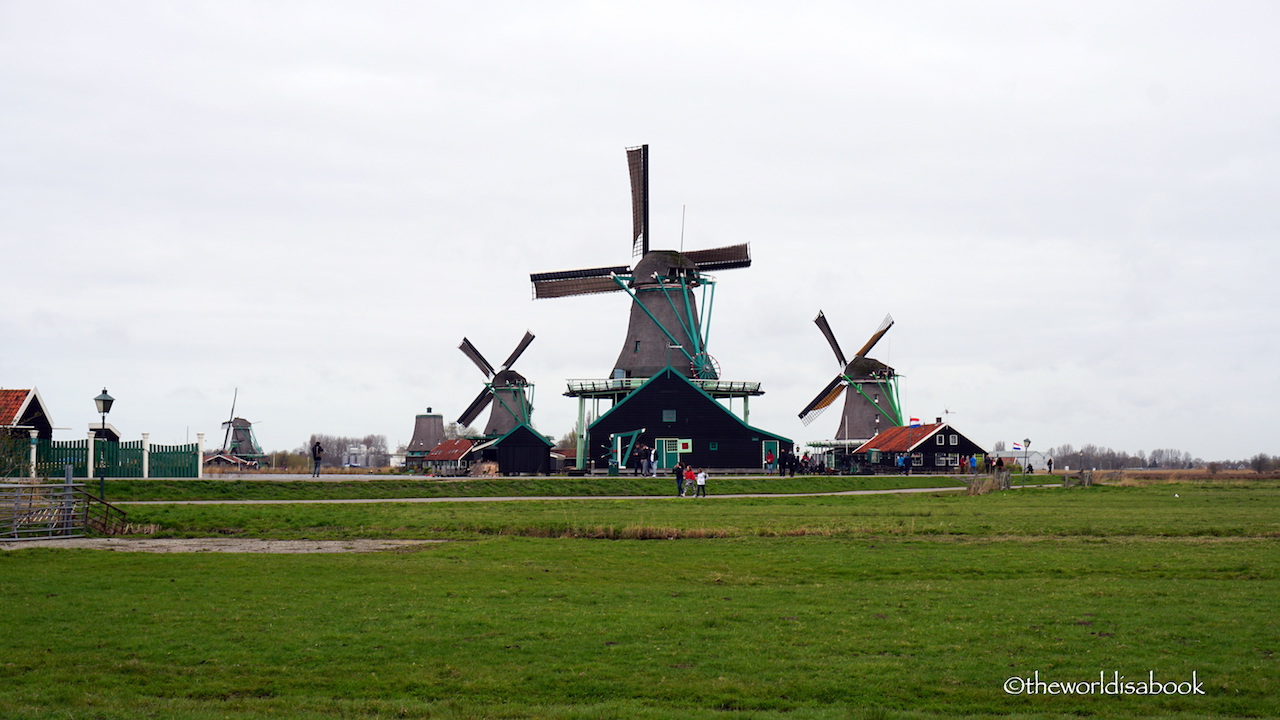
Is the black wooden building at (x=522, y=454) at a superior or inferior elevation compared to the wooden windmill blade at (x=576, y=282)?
inferior

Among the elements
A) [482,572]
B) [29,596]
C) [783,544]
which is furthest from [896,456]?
[29,596]

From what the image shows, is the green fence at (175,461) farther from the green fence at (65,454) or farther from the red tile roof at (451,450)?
the red tile roof at (451,450)

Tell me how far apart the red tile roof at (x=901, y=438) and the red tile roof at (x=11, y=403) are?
59.2 m

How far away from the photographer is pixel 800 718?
982 cm

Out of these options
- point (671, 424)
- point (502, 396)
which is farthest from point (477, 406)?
point (671, 424)

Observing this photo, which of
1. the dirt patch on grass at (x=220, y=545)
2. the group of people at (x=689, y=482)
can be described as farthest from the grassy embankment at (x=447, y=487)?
the dirt patch on grass at (x=220, y=545)

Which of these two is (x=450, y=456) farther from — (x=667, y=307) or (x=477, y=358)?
(x=667, y=307)

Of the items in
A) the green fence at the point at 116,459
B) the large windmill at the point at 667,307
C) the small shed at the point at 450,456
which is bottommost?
the small shed at the point at 450,456

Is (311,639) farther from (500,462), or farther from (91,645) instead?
(500,462)

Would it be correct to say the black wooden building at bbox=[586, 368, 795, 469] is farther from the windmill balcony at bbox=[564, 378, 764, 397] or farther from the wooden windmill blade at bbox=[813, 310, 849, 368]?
the wooden windmill blade at bbox=[813, 310, 849, 368]

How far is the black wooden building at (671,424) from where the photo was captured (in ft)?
205

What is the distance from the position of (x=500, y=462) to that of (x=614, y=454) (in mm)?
8325

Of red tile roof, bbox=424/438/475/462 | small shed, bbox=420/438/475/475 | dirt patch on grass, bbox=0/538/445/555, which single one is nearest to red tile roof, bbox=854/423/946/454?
small shed, bbox=420/438/475/475

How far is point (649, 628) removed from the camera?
44.8ft
